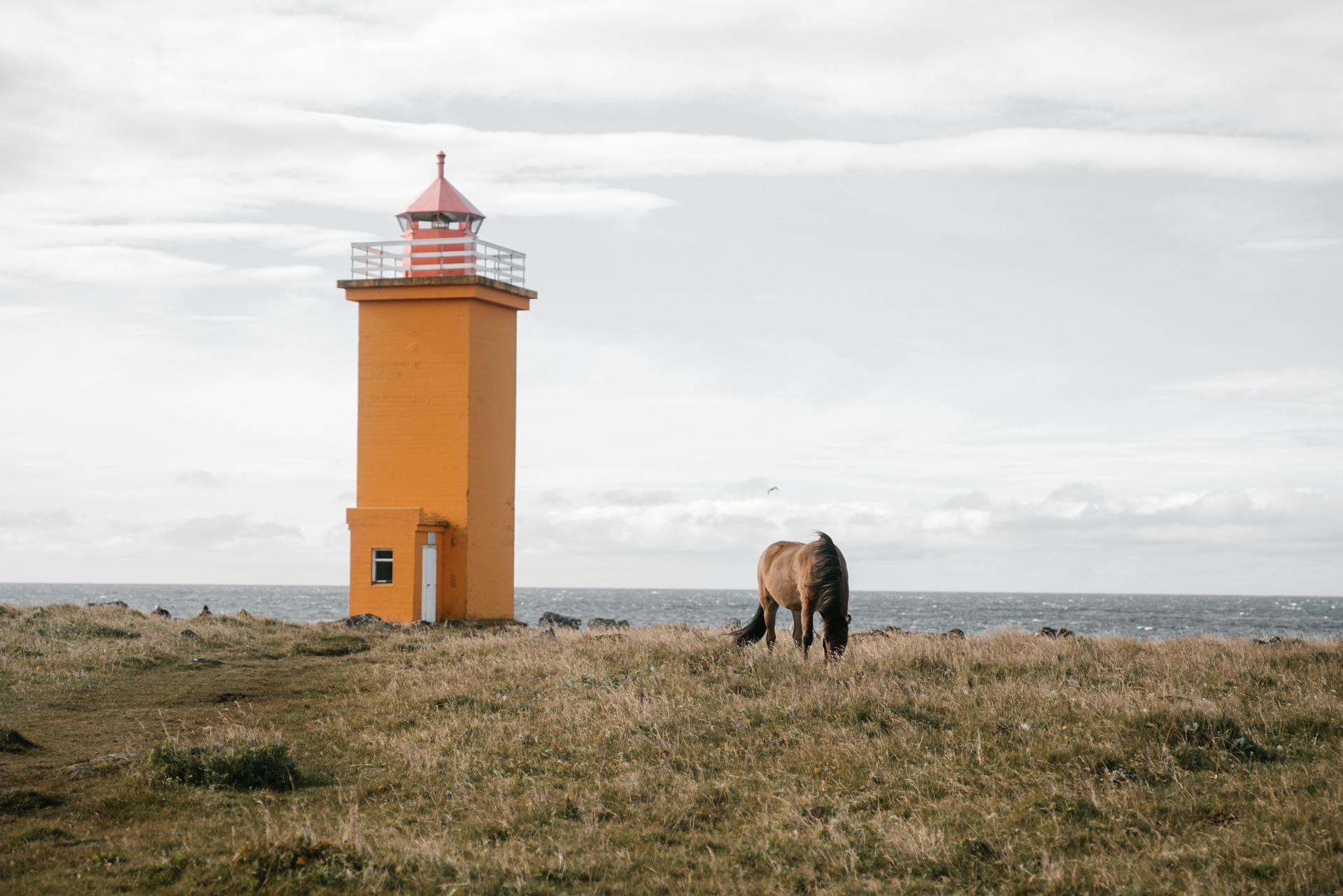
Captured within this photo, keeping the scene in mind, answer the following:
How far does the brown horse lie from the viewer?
14531 millimetres

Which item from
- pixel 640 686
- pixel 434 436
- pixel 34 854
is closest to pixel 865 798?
pixel 640 686

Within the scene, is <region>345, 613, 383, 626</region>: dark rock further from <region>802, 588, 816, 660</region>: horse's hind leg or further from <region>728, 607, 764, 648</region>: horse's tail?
<region>802, 588, 816, 660</region>: horse's hind leg

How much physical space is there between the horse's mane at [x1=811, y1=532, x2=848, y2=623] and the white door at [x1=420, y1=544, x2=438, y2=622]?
46.1 feet

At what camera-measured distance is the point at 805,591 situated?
15102 millimetres

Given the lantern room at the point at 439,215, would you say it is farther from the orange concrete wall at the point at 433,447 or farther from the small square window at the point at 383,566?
the small square window at the point at 383,566

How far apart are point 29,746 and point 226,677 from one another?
5.85 m

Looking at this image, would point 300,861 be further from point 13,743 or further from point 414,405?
point 414,405

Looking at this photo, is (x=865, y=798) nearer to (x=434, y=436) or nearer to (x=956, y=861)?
(x=956, y=861)

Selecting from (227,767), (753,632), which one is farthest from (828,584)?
(227,767)

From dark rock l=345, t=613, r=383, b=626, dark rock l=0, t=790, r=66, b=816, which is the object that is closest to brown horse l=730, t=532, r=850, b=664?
dark rock l=0, t=790, r=66, b=816

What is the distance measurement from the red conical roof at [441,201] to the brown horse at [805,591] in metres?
14.9

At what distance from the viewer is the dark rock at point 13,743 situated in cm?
1088

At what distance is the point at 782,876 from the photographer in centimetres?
724

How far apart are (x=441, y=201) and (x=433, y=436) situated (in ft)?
19.7
